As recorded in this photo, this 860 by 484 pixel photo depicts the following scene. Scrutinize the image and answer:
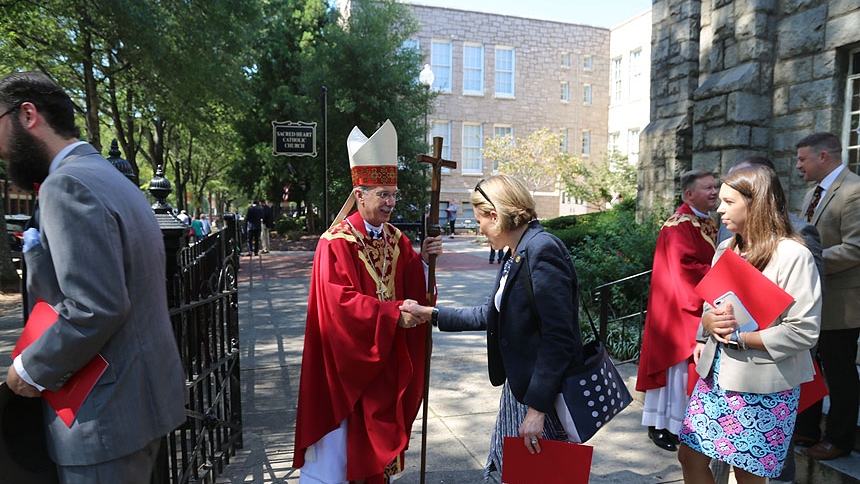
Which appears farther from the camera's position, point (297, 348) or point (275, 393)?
point (297, 348)

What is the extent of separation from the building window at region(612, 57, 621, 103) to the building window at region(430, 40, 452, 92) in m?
9.47

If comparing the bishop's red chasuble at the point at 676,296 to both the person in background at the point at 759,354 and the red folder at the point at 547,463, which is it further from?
the red folder at the point at 547,463

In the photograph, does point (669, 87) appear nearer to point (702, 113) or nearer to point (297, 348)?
point (702, 113)

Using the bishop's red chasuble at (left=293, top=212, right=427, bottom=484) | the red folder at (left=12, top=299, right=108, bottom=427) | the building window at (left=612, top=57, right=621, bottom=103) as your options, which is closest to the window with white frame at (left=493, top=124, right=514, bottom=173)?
the building window at (left=612, top=57, right=621, bottom=103)

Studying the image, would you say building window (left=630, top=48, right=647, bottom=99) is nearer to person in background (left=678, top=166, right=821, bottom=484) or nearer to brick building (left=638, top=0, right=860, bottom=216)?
brick building (left=638, top=0, right=860, bottom=216)

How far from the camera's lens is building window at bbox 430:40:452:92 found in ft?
104

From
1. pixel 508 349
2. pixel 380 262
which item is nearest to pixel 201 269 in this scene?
pixel 380 262

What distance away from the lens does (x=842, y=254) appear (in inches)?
130

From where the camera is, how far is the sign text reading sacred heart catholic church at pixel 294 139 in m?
8.23

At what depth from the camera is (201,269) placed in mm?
3344

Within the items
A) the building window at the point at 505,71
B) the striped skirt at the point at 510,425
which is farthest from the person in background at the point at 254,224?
the building window at the point at 505,71

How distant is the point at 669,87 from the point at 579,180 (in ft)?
80.2

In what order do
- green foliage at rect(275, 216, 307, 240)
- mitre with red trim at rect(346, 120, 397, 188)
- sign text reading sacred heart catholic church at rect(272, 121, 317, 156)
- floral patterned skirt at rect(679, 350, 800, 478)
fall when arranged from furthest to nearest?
1. green foliage at rect(275, 216, 307, 240)
2. sign text reading sacred heart catholic church at rect(272, 121, 317, 156)
3. mitre with red trim at rect(346, 120, 397, 188)
4. floral patterned skirt at rect(679, 350, 800, 478)

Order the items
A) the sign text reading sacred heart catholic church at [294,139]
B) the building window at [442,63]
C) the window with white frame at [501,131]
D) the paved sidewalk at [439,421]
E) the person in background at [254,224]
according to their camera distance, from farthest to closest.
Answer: the window with white frame at [501,131] → the building window at [442,63] → the person in background at [254,224] → the sign text reading sacred heart catholic church at [294,139] → the paved sidewalk at [439,421]
